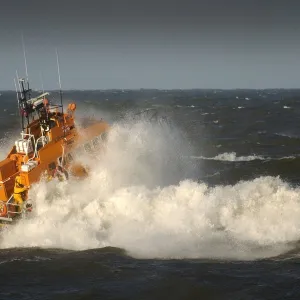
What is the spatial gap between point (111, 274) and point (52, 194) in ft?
15.6

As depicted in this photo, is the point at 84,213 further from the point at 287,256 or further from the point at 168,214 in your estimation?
the point at 287,256

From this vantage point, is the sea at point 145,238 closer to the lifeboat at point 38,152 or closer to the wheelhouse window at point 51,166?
the lifeboat at point 38,152

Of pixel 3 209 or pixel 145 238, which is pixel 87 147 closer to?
pixel 3 209

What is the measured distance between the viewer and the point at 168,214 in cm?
1548

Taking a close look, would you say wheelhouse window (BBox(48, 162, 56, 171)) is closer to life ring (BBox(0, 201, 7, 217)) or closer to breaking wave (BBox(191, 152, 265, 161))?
life ring (BBox(0, 201, 7, 217))

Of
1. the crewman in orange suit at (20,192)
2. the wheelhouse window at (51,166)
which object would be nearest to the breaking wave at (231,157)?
the wheelhouse window at (51,166)

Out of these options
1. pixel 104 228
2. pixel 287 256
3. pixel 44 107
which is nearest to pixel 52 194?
pixel 104 228

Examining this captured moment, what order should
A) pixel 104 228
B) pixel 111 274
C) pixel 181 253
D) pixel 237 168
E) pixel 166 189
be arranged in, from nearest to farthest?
pixel 111 274 < pixel 181 253 < pixel 104 228 < pixel 166 189 < pixel 237 168

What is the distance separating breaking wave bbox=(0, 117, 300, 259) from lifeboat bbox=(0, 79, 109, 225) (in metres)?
0.44

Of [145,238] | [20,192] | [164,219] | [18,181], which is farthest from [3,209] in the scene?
[164,219]

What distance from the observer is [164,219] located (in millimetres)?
15344

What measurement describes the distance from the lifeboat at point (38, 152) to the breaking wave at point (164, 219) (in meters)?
0.44

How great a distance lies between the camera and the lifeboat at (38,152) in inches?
618

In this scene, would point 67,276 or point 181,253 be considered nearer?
point 67,276
